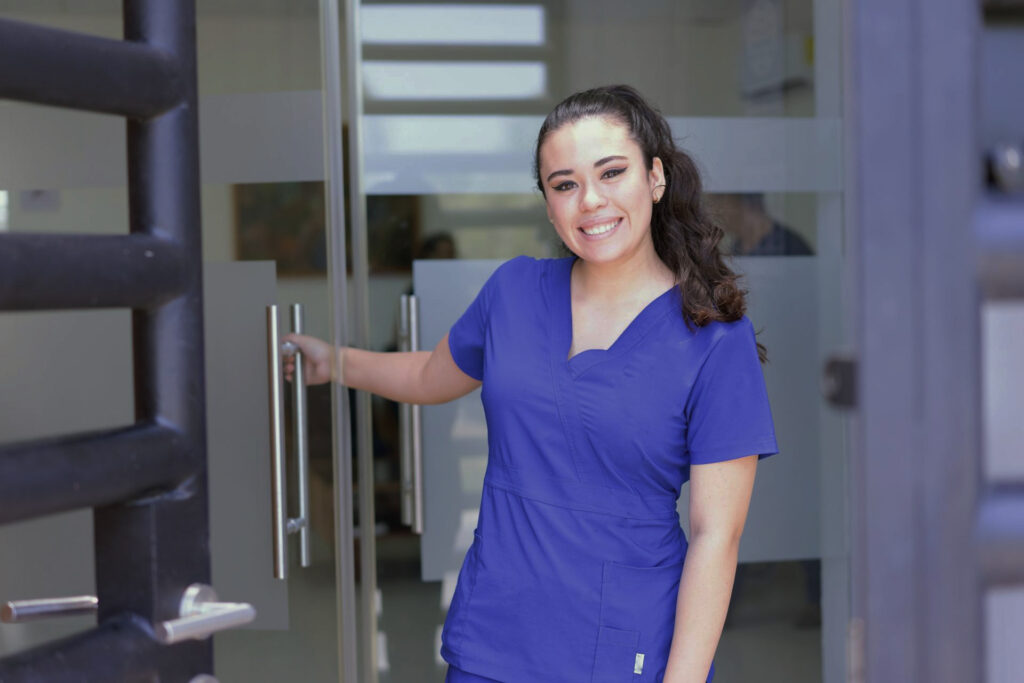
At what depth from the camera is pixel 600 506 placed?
1.41 meters

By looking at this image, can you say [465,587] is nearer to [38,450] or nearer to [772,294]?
[38,450]

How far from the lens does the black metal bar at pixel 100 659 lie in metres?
0.69

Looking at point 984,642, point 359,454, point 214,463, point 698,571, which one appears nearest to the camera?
point 984,642

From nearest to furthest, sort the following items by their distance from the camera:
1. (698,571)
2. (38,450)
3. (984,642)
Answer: (984,642)
(38,450)
(698,571)

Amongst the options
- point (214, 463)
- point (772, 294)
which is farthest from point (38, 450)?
point (772, 294)

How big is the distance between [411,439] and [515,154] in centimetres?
62

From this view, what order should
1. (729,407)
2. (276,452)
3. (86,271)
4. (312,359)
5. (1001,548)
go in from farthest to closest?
(312,359), (276,452), (729,407), (86,271), (1001,548)

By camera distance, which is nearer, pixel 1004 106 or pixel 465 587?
pixel 1004 106

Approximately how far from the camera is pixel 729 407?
137 cm

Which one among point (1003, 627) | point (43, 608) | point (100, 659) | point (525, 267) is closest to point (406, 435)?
point (525, 267)

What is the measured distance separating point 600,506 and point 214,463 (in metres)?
0.69

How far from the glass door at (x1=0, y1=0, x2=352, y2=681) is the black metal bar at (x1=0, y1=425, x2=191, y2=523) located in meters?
0.91

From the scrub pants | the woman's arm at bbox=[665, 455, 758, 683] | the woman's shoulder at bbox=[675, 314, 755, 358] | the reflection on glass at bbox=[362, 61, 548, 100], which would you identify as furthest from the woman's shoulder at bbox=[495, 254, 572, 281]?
the reflection on glass at bbox=[362, 61, 548, 100]

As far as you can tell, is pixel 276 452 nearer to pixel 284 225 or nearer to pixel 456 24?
pixel 284 225
